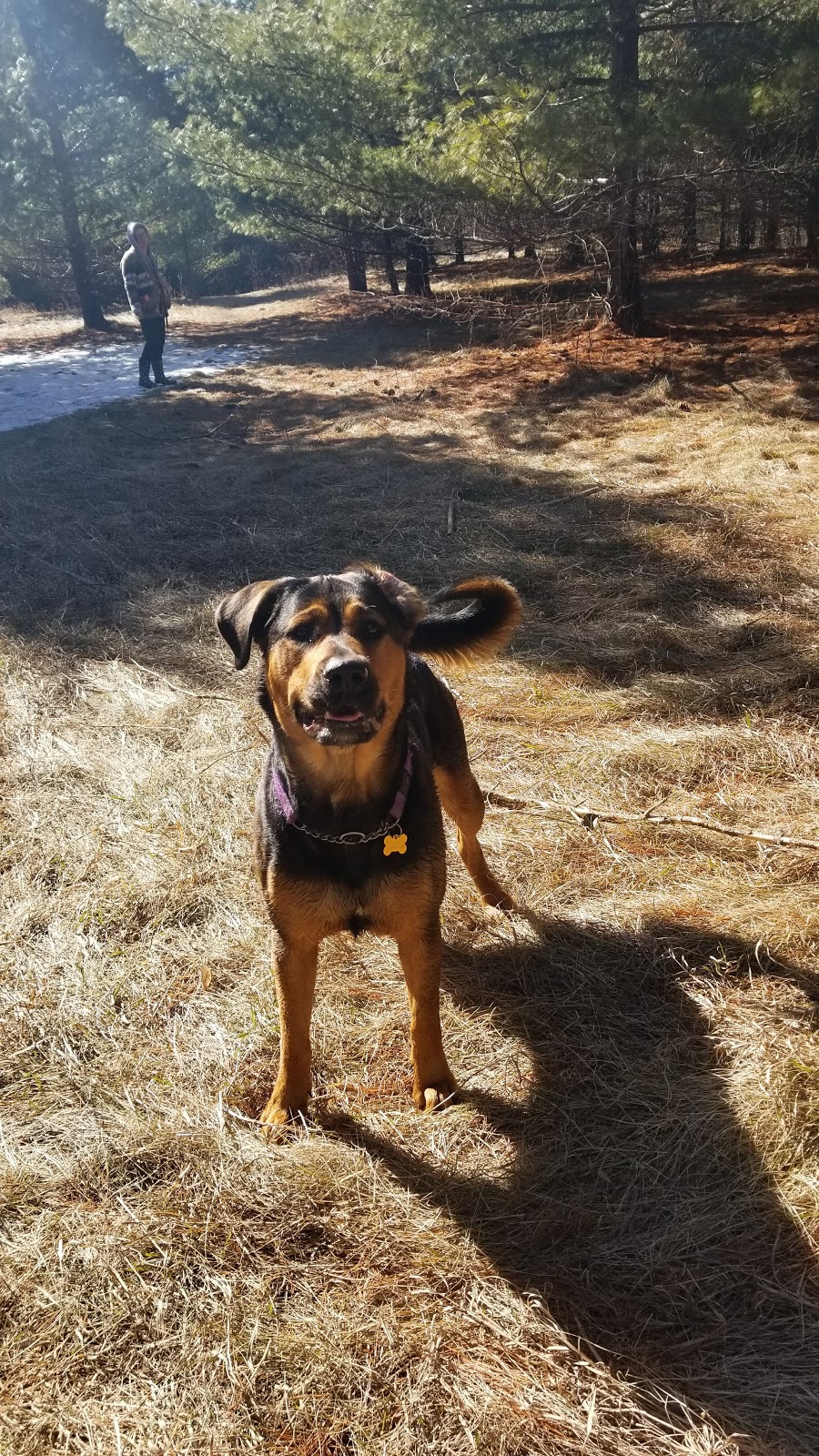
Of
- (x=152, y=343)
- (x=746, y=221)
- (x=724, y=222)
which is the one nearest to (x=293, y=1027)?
(x=152, y=343)

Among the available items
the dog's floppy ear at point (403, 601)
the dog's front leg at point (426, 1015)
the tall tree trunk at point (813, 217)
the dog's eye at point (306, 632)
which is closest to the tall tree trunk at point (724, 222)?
the tall tree trunk at point (813, 217)

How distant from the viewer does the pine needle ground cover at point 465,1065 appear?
207 centimetres

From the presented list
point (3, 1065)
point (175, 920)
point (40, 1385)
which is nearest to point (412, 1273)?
point (40, 1385)

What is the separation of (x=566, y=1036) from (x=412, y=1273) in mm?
989

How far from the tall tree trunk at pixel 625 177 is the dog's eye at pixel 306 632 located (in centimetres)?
928

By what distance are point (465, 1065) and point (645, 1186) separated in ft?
2.34

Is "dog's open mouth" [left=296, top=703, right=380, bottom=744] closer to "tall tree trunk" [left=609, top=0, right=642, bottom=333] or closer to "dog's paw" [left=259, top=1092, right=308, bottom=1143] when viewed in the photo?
"dog's paw" [left=259, top=1092, right=308, bottom=1143]

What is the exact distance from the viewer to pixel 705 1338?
6.95ft

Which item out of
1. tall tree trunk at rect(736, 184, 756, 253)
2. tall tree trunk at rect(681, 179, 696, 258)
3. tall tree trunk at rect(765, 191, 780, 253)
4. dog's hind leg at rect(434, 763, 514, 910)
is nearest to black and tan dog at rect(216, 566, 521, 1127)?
dog's hind leg at rect(434, 763, 514, 910)

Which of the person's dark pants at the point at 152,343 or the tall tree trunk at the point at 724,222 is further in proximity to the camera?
the person's dark pants at the point at 152,343

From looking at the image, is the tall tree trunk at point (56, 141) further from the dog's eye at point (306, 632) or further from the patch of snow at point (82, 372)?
the dog's eye at point (306, 632)

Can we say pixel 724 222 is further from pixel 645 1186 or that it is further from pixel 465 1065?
pixel 645 1186

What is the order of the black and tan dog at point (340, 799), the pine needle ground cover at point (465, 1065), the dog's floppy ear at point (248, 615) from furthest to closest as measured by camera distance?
1. the dog's floppy ear at point (248, 615)
2. the black and tan dog at point (340, 799)
3. the pine needle ground cover at point (465, 1065)

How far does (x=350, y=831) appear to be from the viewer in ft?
8.69
